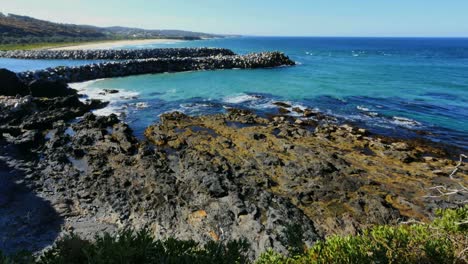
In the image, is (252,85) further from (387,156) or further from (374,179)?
(374,179)

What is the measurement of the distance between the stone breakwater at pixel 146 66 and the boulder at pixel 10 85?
564cm

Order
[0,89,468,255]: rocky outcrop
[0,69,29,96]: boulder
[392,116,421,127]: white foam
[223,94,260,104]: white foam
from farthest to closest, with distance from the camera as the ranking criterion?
[223,94,260,104]: white foam → [0,69,29,96]: boulder → [392,116,421,127]: white foam → [0,89,468,255]: rocky outcrop

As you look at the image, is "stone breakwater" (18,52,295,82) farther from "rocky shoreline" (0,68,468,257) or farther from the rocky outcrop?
"rocky shoreline" (0,68,468,257)

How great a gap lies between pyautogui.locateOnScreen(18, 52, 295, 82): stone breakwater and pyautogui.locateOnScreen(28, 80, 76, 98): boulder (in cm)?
631

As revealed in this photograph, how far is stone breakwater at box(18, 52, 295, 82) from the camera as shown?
145 ft

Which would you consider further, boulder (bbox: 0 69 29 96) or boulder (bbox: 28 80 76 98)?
boulder (bbox: 28 80 76 98)

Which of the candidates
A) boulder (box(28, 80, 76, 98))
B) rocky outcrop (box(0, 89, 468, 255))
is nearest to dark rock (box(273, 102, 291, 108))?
rocky outcrop (box(0, 89, 468, 255))

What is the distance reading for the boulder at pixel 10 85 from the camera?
108 feet

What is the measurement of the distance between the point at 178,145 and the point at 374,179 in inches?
455

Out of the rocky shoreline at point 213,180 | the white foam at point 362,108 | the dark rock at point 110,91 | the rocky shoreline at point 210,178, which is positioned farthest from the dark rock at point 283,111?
the dark rock at point 110,91

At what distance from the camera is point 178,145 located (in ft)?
70.7

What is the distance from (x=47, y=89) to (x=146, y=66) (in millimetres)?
21864

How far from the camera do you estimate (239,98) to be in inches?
1454

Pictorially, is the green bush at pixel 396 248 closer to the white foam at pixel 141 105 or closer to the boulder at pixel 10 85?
the white foam at pixel 141 105
